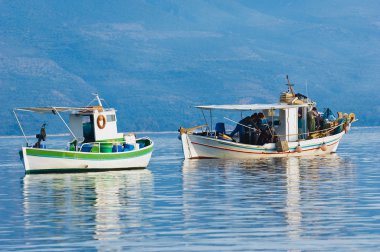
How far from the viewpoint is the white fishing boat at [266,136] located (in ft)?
→ 245

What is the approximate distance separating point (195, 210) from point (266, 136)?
35.0 m

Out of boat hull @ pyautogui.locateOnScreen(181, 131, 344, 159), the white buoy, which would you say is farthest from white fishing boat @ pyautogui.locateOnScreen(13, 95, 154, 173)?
the white buoy

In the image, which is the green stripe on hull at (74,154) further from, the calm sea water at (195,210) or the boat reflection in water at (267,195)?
the boat reflection in water at (267,195)

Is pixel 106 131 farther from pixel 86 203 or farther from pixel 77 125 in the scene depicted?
pixel 86 203

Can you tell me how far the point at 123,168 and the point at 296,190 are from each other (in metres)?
16.3

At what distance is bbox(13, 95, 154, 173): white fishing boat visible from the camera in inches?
2425

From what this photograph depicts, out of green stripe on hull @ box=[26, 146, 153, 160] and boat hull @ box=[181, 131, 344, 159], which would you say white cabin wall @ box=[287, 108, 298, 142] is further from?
green stripe on hull @ box=[26, 146, 153, 160]

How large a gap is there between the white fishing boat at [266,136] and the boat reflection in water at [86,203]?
12465 millimetres

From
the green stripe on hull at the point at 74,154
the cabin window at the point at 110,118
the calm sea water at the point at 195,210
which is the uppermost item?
the cabin window at the point at 110,118

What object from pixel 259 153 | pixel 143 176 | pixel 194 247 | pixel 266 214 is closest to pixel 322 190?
pixel 266 214

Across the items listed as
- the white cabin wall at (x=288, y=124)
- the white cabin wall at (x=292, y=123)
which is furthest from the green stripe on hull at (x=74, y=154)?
the white cabin wall at (x=292, y=123)

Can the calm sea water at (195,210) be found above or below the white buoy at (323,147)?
below

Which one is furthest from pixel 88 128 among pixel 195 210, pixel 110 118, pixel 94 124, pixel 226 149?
pixel 195 210

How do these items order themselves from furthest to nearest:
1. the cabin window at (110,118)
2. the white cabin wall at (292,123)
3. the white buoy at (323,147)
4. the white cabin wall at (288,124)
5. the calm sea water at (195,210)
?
the white buoy at (323,147), the white cabin wall at (292,123), the white cabin wall at (288,124), the cabin window at (110,118), the calm sea water at (195,210)
